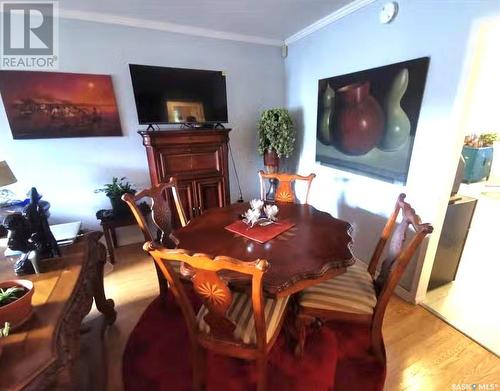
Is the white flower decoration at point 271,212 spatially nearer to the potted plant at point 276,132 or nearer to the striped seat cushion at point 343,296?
the striped seat cushion at point 343,296

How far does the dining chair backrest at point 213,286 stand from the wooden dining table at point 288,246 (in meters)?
0.09

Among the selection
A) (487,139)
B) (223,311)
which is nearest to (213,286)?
(223,311)

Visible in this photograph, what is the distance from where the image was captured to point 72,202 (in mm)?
2545

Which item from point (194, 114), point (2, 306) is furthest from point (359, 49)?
point (2, 306)

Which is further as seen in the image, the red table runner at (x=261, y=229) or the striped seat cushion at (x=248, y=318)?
the red table runner at (x=261, y=229)

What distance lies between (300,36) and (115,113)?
2.31 m

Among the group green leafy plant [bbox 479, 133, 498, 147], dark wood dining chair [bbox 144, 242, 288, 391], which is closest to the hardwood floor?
dark wood dining chair [bbox 144, 242, 288, 391]

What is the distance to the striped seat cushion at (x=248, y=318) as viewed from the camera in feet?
3.54

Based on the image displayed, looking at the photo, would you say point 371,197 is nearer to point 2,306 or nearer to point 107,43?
point 2,306

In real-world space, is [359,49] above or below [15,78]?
above

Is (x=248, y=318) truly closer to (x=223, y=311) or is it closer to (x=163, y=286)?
(x=223, y=311)

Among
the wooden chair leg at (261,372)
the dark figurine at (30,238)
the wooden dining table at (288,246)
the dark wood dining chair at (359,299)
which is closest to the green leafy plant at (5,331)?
the dark figurine at (30,238)

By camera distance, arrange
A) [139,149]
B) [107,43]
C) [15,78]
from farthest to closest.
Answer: [139,149] < [107,43] < [15,78]

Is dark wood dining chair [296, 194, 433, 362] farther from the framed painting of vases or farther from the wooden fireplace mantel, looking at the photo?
the wooden fireplace mantel
